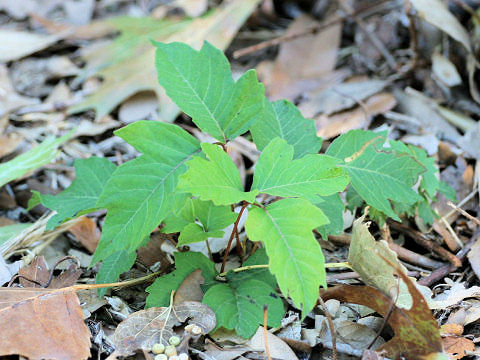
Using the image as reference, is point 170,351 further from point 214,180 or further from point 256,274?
point 214,180

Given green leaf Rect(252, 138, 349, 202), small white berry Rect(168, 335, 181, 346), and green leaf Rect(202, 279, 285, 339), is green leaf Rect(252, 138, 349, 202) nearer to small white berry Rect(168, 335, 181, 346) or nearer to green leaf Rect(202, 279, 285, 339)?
green leaf Rect(202, 279, 285, 339)

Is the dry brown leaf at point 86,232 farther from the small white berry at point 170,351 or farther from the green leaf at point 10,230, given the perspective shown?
the small white berry at point 170,351

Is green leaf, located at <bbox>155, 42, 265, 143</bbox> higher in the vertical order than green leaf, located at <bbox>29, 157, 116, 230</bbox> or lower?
higher

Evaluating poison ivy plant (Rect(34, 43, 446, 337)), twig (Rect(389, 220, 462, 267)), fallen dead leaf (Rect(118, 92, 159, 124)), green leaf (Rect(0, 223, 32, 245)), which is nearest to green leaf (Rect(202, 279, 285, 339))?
poison ivy plant (Rect(34, 43, 446, 337))

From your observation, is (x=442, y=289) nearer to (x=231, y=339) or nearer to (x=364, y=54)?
(x=231, y=339)

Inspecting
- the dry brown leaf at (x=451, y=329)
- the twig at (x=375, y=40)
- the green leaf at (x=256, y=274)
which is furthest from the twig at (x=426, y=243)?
the twig at (x=375, y=40)

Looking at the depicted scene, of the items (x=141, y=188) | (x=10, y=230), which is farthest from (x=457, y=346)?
(x=10, y=230)

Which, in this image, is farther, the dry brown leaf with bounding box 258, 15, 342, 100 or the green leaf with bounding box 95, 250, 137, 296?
the dry brown leaf with bounding box 258, 15, 342, 100
